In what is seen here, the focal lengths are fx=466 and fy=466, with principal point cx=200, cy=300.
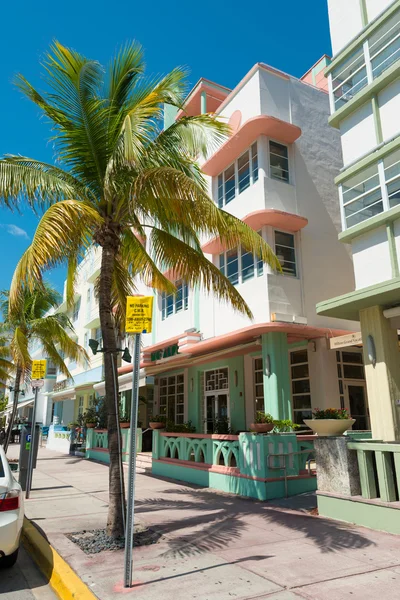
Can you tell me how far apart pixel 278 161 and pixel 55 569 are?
12099 millimetres

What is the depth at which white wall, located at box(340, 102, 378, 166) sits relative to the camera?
34.8ft

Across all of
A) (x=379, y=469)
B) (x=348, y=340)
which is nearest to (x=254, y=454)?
(x=379, y=469)

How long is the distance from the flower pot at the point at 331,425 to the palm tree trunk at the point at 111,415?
308 centimetres

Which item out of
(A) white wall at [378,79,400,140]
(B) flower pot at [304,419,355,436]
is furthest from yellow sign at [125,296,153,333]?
(A) white wall at [378,79,400,140]

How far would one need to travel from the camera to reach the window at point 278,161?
548 inches

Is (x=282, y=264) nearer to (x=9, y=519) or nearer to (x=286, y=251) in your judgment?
(x=286, y=251)

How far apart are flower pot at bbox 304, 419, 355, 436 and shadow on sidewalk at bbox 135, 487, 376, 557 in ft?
4.48

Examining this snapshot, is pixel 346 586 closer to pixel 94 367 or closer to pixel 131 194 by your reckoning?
Answer: pixel 131 194

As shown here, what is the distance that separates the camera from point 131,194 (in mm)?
7328

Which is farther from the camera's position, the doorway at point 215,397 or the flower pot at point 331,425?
the doorway at point 215,397

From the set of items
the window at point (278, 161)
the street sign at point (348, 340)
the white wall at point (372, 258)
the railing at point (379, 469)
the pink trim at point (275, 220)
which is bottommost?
the railing at point (379, 469)

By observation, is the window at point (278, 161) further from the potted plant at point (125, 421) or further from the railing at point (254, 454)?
the potted plant at point (125, 421)

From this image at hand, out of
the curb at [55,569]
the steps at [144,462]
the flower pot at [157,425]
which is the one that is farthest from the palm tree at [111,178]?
the steps at [144,462]

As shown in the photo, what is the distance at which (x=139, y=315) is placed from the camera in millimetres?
5309
